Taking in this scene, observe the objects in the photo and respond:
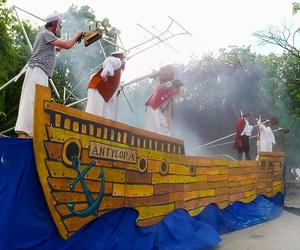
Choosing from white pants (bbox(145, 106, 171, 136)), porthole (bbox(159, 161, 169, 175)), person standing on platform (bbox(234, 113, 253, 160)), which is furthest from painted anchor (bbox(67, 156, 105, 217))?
person standing on platform (bbox(234, 113, 253, 160))

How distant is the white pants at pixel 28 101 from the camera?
346cm

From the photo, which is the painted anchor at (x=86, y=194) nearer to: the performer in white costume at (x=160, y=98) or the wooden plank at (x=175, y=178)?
the wooden plank at (x=175, y=178)

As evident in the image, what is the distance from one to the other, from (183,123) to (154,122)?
14359 millimetres

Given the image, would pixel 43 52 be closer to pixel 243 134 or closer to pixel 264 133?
pixel 243 134

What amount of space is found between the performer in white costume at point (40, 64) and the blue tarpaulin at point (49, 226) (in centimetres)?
40

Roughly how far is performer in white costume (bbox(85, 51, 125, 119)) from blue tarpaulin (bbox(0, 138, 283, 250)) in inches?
43.8

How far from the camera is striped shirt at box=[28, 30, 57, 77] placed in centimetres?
359

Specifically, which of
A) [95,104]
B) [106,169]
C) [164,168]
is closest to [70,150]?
[106,169]

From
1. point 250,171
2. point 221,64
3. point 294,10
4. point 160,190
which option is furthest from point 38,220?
point 221,64

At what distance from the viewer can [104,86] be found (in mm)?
4445

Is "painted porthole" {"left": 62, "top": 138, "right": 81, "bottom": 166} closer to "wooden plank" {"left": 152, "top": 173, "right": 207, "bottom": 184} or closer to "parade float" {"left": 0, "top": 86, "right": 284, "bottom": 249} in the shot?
"parade float" {"left": 0, "top": 86, "right": 284, "bottom": 249}

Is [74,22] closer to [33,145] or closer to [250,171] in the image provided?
[250,171]

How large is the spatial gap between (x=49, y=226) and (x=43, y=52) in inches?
58.8

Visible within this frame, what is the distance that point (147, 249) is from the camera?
14.1ft
